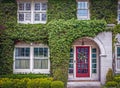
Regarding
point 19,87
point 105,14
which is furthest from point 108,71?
point 19,87

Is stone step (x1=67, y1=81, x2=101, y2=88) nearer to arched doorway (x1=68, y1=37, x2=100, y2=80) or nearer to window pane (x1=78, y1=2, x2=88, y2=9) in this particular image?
arched doorway (x1=68, y1=37, x2=100, y2=80)

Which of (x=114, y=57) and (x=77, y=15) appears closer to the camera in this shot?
(x=114, y=57)

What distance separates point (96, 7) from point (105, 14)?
876mm

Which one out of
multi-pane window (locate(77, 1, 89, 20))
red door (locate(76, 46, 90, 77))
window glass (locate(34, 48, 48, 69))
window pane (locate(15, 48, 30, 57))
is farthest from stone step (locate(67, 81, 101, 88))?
multi-pane window (locate(77, 1, 89, 20))

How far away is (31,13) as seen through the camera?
2169 centimetres

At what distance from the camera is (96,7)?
2141cm

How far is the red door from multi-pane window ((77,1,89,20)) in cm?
241

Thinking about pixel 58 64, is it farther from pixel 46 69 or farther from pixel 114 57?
pixel 114 57

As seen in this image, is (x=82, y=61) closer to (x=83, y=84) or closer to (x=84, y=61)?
(x=84, y=61)

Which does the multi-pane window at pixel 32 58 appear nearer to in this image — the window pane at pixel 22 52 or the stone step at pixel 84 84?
the window pane at pixel 22 52

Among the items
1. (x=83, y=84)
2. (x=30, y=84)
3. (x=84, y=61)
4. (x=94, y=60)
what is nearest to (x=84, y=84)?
(x=83, y=84)

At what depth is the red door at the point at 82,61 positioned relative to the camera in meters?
21.8

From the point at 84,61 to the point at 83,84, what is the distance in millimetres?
2528

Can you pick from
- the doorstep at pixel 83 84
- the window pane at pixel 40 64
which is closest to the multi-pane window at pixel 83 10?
the window pane at pixel 40 64
